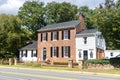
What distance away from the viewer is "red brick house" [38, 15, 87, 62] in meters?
60.8

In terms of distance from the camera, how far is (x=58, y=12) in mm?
90812

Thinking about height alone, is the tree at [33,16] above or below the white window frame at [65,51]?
above

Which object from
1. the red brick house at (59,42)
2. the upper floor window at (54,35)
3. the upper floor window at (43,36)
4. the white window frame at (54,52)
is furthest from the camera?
the upper floor window at (43,36)

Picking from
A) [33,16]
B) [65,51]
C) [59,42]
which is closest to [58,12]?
[33,16]

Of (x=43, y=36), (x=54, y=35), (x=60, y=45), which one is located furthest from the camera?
(x=43, y=36)

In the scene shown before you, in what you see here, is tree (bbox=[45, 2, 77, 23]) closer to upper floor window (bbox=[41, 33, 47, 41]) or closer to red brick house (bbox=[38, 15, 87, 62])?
upper floor window (bbox=[41, 33, 47, 41])

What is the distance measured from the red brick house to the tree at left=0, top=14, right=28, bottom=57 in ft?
28.2

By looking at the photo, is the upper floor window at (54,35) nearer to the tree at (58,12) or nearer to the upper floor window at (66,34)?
the upper floor window at (66,34)

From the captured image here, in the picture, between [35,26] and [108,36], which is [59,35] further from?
[35,26]

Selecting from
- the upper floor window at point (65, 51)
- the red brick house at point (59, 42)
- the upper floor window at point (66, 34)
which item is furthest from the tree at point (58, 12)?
the upper floor window at point (65, 51)

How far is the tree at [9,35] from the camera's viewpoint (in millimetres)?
71812

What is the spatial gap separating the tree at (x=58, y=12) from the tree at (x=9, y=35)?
1707cm

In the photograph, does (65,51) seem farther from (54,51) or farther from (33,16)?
(33,16)

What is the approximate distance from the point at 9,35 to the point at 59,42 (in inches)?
563
